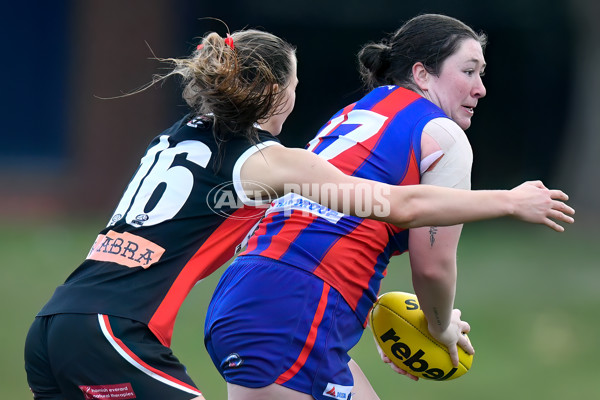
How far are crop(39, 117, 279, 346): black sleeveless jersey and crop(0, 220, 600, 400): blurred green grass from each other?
8.94 feet

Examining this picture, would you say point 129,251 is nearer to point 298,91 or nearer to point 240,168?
point 240,168

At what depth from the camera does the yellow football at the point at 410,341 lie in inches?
141

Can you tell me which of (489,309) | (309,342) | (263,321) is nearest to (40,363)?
(263,321)

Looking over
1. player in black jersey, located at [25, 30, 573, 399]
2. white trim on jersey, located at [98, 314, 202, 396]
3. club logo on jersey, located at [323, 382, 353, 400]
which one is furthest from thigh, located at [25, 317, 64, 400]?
club logo on jersey, located at [323, 382, 353, 400]

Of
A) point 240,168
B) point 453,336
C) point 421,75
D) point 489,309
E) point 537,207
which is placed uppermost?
point 421,75

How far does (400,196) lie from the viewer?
2.87 m

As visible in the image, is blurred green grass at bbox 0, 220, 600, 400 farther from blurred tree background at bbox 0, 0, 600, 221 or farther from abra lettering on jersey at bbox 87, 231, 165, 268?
abra lettering on jersey at bbox 87, 231, 165, 268

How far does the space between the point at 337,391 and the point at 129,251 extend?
85 cm

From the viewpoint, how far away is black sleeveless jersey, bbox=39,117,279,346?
2830 mm

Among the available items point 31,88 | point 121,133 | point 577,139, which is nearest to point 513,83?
point 577,139

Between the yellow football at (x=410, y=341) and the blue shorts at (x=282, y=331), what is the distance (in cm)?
50

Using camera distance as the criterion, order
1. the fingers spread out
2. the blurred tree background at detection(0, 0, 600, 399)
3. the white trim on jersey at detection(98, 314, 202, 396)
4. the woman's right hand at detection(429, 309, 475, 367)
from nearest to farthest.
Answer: the white trim on jersey at detection(98, 314, 202, 396) < the woman's right hand at detection(429, 309, 475, 367) < the fingers spread out < the blurred tree background at detection(0, 0, 600, 399)

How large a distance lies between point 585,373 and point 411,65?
361cm

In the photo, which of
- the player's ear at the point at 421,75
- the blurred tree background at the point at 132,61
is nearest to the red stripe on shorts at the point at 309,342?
the player's ear at the point at 421,75
